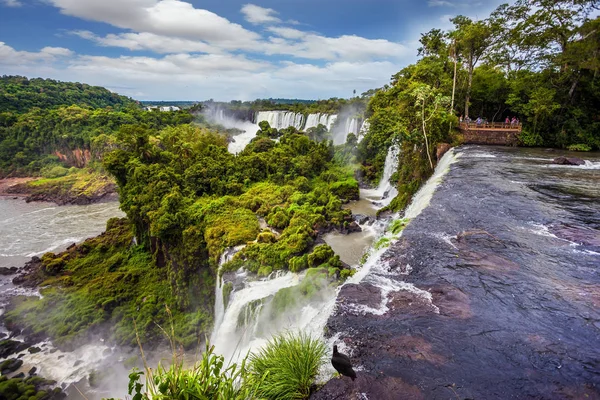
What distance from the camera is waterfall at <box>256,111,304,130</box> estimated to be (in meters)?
49.1

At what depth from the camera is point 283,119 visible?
5138 cm

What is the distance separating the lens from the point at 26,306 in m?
20.0

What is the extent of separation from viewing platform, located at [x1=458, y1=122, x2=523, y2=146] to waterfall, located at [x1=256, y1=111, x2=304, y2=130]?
2841 cm

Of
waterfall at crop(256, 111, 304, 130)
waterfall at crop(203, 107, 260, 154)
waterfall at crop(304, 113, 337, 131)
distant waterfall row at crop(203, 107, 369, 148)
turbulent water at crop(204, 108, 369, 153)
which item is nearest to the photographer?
distant waterfall row at crop(203, 107, 369, 148)

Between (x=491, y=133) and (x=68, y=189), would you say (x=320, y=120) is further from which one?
(x=68, y=189)

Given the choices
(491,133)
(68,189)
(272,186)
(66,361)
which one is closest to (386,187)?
(491,133)

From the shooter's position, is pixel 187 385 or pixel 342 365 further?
pixel 342 365

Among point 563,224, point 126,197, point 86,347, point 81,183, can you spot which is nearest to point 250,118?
point 81,183

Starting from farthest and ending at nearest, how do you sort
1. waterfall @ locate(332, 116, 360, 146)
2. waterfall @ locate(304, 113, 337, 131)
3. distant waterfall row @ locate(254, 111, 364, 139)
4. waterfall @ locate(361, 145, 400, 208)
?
1. waterfall @ locate(304, 113, 337, 131)
2. waterfall @ locate(332, 116, 360, 146)
3. distant waterfall row @ locate(254, 111, 364, 139)
4. waterfall @ locate(361, 145, 400, 208)

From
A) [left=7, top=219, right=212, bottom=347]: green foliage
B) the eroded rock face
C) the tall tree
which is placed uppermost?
the tall tree

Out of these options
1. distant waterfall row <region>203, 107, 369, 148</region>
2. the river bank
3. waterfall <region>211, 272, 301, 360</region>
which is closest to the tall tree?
distant waterfall row <region>203, 107, 369, 148</region>

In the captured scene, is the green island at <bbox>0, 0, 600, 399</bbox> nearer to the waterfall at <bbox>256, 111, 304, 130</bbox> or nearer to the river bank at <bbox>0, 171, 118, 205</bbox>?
the waterfall at <bbox>256, 111, 304, 130</bbox>

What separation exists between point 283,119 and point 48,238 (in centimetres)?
3417

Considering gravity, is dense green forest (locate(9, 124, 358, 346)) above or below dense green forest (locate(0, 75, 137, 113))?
below
